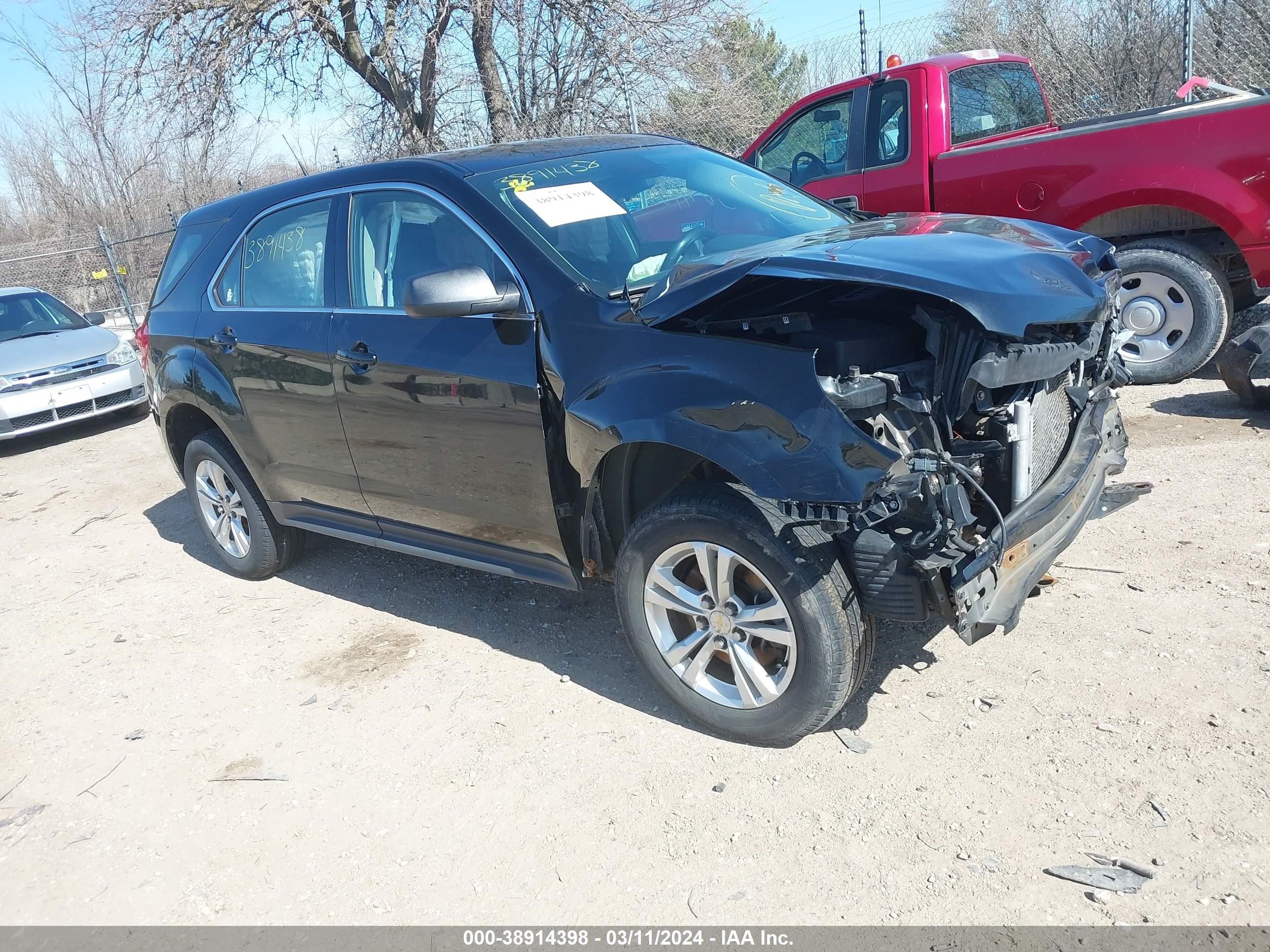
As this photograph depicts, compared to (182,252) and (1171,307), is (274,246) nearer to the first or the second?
(182,252)

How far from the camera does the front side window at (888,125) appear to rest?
679cm

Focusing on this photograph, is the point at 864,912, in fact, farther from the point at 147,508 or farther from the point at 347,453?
the point at 147,508

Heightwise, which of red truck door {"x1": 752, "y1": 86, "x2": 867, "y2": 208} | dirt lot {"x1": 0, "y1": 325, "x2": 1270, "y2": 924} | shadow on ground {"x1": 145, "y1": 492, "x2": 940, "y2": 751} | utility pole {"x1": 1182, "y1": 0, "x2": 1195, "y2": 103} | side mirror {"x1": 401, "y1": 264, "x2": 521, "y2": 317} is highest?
utility pole {"x1": 1182, "y1": 0, "x2": 1195, "y2": 103}

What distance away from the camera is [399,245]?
3.91 meters

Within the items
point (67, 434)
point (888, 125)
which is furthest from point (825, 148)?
point (67, 434)

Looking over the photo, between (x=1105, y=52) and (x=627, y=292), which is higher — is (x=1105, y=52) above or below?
above

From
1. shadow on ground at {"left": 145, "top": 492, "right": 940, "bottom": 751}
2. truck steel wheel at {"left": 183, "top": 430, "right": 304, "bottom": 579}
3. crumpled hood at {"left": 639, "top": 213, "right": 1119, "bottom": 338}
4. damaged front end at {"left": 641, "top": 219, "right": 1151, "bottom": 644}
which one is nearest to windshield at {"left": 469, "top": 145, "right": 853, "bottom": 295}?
crumpled hood at {"left": 639, "top": 213, "right": 1119, "bottom": 338}

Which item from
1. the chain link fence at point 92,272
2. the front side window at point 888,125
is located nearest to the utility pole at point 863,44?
the front side window at point 888,125

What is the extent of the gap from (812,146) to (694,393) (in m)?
5.14

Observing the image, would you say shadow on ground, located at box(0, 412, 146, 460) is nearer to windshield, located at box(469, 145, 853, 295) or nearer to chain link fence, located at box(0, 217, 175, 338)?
windshield, located at box(469, 145, 853, 295)

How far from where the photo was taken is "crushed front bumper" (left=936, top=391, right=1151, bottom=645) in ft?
8.80

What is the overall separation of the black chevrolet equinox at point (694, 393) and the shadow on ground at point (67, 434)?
6553 millimetres
